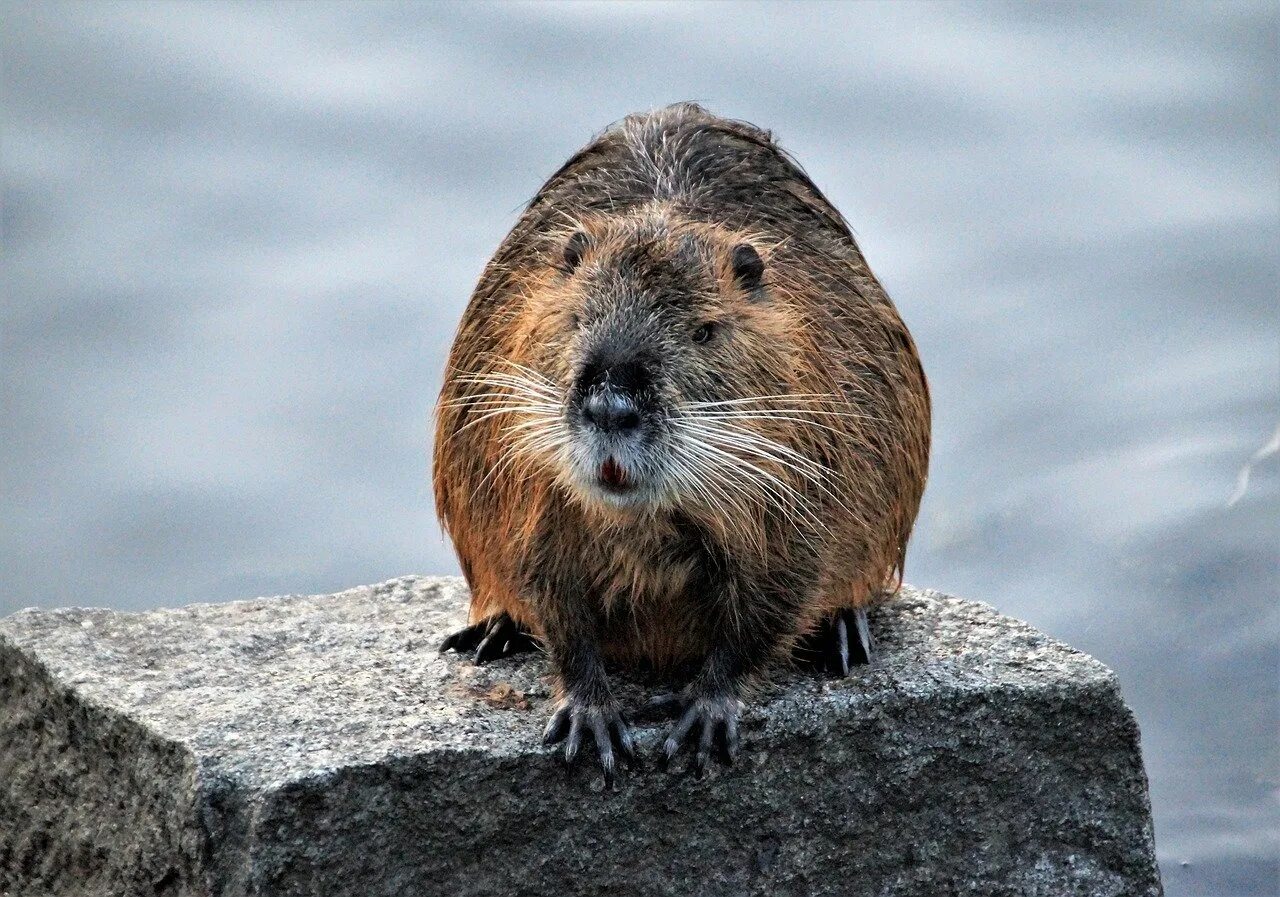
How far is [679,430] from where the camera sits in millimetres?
4520

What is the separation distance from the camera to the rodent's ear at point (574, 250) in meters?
4.92

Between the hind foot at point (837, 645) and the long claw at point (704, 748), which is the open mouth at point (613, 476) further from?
the hind foot at point (837, 645)

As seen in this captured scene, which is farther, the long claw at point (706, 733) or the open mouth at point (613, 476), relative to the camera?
the long claw at point (706, 733)

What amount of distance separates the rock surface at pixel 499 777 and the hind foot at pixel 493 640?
58mm

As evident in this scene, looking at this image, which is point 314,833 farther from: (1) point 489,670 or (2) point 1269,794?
(2) point 1269,794

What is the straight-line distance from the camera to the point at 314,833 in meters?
4.77

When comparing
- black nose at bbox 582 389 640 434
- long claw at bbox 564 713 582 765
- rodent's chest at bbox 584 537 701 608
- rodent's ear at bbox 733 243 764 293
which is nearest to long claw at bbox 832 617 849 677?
rodent's chest at bbox 584 537 701 608

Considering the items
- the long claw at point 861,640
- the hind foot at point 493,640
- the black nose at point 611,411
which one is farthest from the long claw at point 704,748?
the black nose at point 611,411

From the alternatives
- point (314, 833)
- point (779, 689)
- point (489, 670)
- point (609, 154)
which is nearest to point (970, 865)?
point (779, 689)

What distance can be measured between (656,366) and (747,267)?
0.48m

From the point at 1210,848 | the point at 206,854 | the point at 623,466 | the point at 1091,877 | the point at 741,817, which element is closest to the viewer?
the point at 623,466

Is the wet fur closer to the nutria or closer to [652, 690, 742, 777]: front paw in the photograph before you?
the nutria

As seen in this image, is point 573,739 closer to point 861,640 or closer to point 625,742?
point 625,742

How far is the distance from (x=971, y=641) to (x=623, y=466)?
1488 mm
